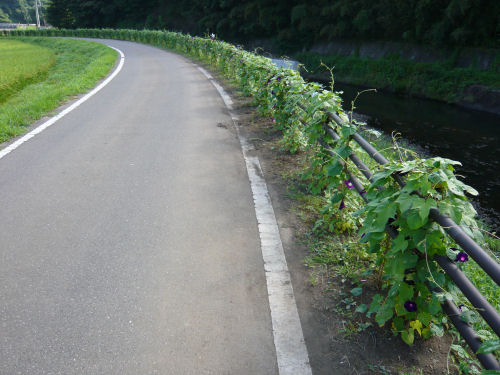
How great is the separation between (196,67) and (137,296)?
15.3m

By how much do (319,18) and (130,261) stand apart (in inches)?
1179

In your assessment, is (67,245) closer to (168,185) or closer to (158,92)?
(168,185)

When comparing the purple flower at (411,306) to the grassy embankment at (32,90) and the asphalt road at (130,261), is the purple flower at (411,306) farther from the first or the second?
the grassy embankment at (32,90)

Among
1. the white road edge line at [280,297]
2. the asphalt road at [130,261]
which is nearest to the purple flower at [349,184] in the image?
the white road edge line at [280,297]

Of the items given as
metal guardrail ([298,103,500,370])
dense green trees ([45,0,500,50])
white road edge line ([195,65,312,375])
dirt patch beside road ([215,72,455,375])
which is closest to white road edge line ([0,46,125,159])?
white road edge line ([195,65,312,375])

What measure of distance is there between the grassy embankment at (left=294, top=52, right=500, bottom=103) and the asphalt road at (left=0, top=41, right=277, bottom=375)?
14164 millimetres

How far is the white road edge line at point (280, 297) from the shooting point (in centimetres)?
250

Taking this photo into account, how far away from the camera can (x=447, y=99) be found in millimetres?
17875

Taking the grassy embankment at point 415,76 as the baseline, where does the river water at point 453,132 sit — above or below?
below

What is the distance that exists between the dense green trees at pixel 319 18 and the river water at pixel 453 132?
13.2ft

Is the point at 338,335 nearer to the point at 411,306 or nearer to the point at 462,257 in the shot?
the point at 411,306

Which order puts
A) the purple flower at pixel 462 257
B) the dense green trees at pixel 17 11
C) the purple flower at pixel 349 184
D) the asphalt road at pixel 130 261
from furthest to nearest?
the dense green trees at pixel 17 11 < the purple flower at pixel 349 184 < the asphalt road at pixel 130 261 < the purple flower at pixel 462 257

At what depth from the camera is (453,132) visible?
503 inches

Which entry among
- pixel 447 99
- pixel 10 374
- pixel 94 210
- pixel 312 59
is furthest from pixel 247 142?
pixel 312 59
